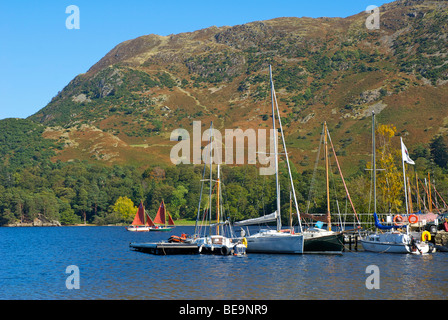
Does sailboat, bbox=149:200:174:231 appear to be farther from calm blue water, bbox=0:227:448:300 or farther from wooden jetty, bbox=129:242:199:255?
calm blue water, bbox=0:227:448:300

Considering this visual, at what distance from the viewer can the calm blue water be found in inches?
1556

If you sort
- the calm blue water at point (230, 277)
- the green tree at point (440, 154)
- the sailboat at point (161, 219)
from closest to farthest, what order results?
the calm blue water at point (230, 277), the sailboat at point (161, 219), the green tree at point (440, 154)

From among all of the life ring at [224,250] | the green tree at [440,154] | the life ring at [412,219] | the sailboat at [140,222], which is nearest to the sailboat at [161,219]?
the sailboat at [140,222]

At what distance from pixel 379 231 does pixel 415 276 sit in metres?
29.0

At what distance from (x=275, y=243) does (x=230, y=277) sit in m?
16.5

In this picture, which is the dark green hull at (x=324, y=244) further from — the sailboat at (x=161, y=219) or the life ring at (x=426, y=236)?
the sailboat at (x=161, y=219)

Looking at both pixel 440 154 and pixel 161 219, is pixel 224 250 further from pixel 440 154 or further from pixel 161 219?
pixel 440 154

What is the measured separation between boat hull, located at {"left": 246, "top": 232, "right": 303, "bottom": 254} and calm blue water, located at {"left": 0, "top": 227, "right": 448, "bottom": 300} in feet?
3.10

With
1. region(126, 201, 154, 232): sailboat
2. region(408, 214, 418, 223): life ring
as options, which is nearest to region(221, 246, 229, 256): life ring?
region(408, 214, 418, 223): life ring

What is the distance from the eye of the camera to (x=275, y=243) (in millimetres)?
63594

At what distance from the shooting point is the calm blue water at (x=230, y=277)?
3953 centimetres

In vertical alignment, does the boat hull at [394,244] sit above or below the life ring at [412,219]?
below

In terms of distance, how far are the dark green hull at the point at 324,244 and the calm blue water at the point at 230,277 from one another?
0.99 m

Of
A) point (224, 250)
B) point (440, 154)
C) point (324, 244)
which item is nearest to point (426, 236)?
point (324, 244)
